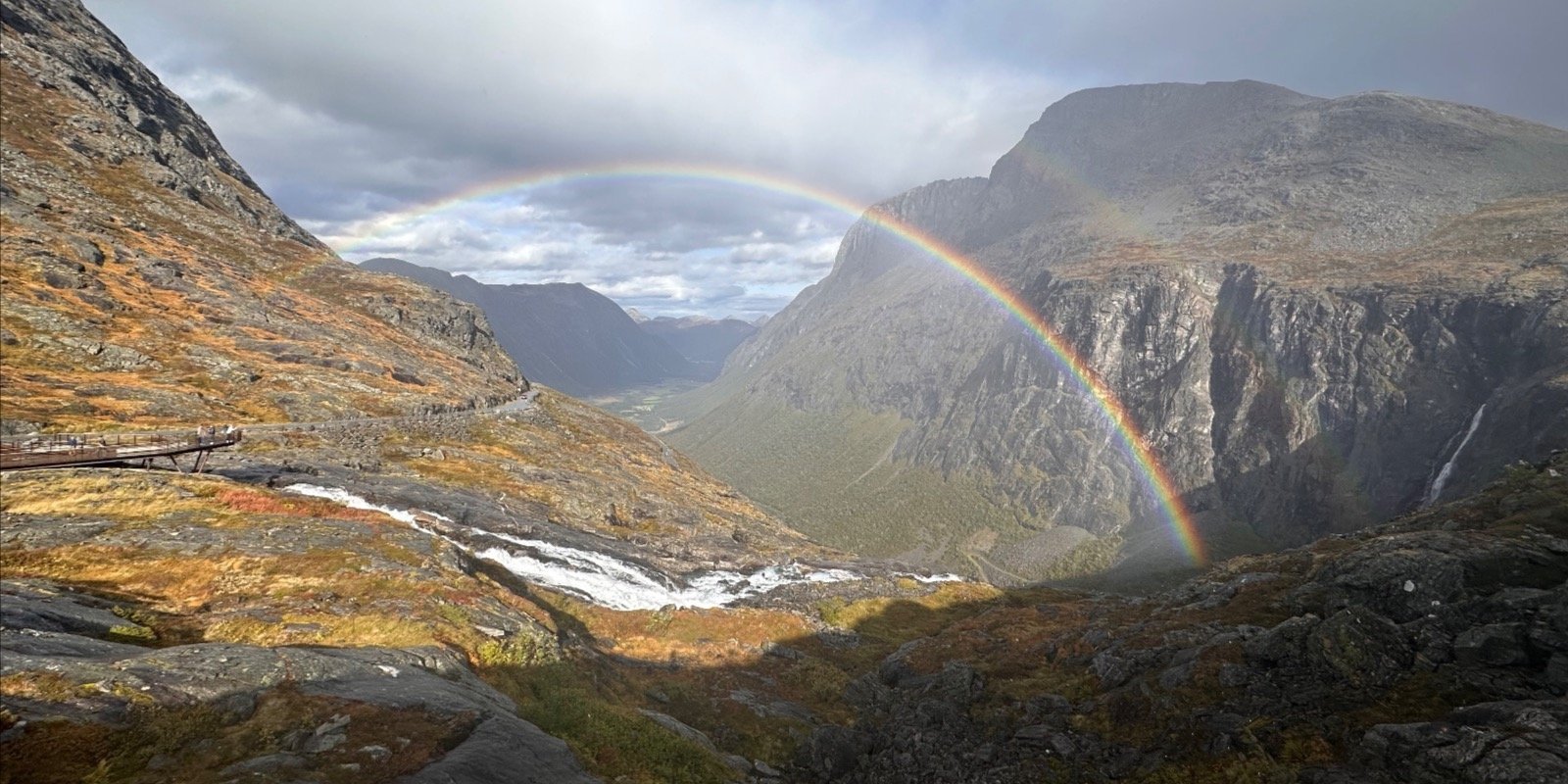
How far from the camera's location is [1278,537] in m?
194

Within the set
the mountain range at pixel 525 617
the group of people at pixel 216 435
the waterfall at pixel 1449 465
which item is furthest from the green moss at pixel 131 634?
the waterfall at pixel 1449 465

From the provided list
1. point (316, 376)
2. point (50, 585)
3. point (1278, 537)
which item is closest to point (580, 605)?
point (50, 585)

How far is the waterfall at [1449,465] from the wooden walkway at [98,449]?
229 meters

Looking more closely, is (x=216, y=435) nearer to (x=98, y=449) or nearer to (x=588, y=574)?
(x=98, y=449)

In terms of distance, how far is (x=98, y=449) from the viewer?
101 feet

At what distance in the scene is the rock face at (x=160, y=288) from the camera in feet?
164

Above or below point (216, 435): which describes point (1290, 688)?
below

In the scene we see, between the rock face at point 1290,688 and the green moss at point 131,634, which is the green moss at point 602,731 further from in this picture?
the green moss at point 131,634

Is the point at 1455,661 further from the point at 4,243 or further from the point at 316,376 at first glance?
the point at 4,243

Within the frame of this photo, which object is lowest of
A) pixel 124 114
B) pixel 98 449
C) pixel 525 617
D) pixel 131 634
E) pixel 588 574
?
pixel 588 574

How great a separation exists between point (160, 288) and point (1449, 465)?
864 feet

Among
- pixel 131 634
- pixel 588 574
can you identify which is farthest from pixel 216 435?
pixel 131 634

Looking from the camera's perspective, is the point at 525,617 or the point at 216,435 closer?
the point at 525,617

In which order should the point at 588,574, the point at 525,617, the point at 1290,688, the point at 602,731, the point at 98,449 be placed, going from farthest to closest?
the point at 588,574 → the point at 98,449 → the point at 525,617 → the point at 1290,688 → the point at 602,731
